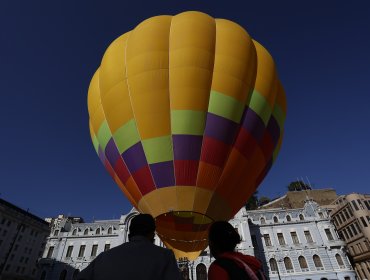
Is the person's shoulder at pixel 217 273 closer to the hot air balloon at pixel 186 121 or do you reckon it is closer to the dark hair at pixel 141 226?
the dark hair at pixel 141 226

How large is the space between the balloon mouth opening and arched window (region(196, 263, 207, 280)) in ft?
86.7

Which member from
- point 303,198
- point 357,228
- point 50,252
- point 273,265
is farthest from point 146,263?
point 303,198

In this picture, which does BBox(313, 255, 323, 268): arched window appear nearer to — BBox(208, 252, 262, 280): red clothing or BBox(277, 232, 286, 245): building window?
BBox(277, 232, 286, 245): building window

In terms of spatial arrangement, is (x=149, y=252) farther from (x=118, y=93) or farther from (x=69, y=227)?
(x=69, y=227)

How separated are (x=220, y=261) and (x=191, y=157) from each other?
5871 millimetres

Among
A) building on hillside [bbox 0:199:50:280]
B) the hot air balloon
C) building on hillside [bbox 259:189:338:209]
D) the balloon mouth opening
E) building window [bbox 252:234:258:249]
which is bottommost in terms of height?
the balloon mouth opening

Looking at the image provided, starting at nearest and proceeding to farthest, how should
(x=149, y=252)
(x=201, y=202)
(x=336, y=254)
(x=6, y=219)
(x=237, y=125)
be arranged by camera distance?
(x=149, y=252) → (x=201, y=202) → (x=237, y=125) → (x=336, y=254) → (x=6, y=219)

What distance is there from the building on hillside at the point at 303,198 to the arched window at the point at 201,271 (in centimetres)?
2364

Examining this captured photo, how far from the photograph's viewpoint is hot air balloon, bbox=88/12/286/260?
8891 mm

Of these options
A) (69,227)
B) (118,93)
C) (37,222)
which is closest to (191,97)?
(118,93)

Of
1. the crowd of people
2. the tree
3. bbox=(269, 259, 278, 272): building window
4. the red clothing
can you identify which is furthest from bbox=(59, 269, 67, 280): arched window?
the tree

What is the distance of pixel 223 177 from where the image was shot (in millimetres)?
9094

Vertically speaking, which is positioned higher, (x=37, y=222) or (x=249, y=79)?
(x=37, y=222)

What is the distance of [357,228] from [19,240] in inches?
2419
